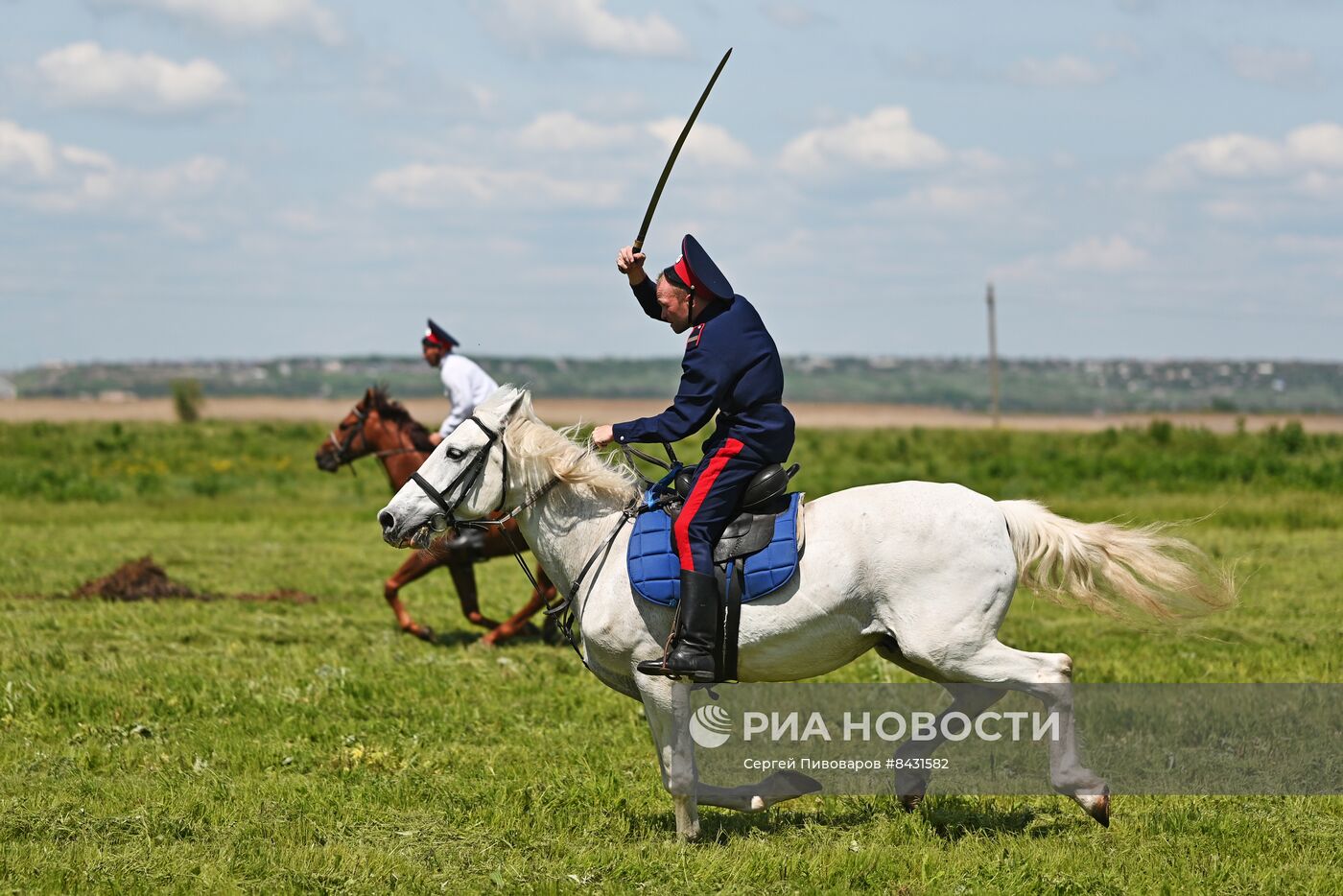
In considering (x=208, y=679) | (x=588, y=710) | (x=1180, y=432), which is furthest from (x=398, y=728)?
(x=1180, y=432)

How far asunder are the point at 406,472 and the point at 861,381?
15676cm

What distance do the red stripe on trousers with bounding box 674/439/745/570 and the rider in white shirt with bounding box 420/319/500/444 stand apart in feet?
22.1

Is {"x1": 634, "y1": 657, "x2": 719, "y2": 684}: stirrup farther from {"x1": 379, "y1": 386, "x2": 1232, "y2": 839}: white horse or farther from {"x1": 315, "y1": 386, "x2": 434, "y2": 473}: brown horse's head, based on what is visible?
{"x1": 315, "y1": 386, "x2": 434, "y2": 473}: brown horse's head

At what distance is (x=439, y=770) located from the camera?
8438 millimetres

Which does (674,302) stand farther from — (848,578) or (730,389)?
(848,578)

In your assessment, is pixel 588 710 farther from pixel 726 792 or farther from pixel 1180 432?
pixel 1180 432

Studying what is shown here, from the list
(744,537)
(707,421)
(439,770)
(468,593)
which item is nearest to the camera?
(707,421)

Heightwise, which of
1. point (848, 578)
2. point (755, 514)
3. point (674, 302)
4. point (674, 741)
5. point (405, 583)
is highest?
point (674, 302)

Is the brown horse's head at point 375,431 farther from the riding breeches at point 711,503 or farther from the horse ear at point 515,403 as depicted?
the riding breeches at point 711,503

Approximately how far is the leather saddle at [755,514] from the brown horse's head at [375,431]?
7867mm

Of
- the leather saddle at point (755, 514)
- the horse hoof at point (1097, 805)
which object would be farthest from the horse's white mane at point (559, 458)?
the horse hoof at point (1097, 805)

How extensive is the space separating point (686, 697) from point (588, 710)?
10.2 ft

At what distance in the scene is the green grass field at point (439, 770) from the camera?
636 cm

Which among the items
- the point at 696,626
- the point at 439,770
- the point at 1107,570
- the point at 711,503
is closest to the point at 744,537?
the point at 711,503
